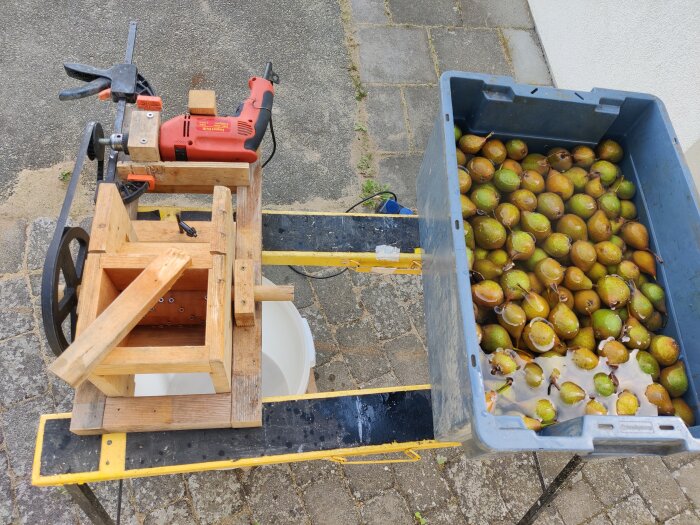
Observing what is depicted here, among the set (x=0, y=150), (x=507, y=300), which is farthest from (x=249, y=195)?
(x=0, y=150)

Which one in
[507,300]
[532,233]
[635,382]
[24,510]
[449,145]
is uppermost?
[449,145]

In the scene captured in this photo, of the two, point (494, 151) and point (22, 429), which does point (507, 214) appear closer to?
point (494, 151)

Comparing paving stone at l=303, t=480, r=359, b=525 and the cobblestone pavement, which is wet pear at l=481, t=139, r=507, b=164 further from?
paving stone at l=303, t=480, r=359, b=525

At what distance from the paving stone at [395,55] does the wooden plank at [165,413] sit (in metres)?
3.29

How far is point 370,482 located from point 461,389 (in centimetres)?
150

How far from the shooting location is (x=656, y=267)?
7.05ft

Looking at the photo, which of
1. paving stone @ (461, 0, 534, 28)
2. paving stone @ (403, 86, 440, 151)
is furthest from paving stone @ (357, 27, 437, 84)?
paving stone @ (461, 0, 534, 28)

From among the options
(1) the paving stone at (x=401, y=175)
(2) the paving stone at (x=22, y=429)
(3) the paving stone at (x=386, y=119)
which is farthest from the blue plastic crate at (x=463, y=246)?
(2) the paving stone at (x=22, y=429)

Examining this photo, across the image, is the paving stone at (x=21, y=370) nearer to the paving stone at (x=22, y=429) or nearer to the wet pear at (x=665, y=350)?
the paving stone at (x=22, y=429)

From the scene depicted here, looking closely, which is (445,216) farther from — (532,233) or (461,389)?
(461,389)

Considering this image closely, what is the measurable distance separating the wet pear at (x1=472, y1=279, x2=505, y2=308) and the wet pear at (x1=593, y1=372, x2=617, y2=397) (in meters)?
0.44

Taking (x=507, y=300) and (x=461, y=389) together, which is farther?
(x=507, y=300)

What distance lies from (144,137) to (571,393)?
6.02 ft

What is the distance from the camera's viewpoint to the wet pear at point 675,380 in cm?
190
